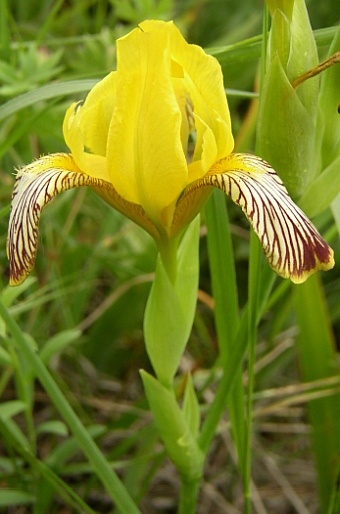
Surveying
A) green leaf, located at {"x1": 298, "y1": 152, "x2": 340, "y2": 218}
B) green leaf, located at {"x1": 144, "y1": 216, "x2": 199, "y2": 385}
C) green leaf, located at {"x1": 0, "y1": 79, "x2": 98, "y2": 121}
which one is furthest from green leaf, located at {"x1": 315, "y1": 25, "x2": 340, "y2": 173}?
green leaf, located at {"x1": 0, "y1": 79, "x2": 98, "y2": 121}

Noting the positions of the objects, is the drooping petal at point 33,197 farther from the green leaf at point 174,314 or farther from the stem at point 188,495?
the stem at point 188,495

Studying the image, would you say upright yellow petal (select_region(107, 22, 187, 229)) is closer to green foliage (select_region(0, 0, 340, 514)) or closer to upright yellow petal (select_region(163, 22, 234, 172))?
upright yellow petal (select_region(163, 22, 234, 172))

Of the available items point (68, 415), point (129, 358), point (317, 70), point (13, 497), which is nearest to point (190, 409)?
point (68, 415)

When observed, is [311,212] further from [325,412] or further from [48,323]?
[48,323]

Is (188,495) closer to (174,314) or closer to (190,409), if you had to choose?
(190,409)

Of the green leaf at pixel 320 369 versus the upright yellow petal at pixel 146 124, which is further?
the green leaf at pixel 320 369

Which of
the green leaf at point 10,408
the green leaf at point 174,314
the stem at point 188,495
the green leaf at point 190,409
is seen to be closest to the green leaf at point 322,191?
the green leaf at point 174,314

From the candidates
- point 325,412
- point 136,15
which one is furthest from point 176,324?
point 136,15
